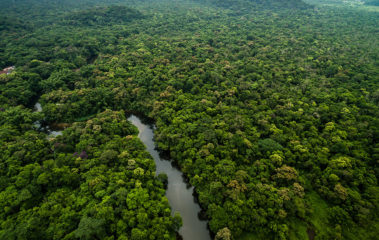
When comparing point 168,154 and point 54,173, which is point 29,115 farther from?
point 168,154

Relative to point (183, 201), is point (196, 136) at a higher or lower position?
higher

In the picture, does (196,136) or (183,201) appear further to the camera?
(196,136)

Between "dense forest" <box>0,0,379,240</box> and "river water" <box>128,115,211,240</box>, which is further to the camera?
"river water" <box>128,115,211,240</box>

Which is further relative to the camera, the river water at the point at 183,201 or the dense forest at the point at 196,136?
the river water at the point at 183,201

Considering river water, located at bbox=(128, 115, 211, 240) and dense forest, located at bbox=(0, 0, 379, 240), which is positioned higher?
dense forest, located at bbox=(0, 0, 379, 240)
